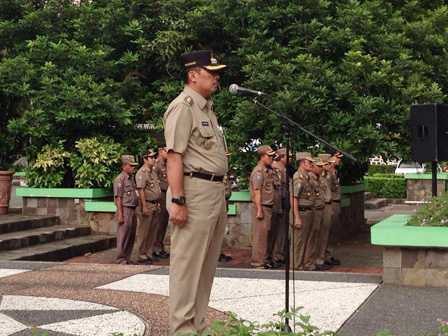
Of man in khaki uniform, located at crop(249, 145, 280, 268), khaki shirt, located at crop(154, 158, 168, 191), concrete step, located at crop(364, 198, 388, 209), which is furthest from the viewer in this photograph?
concrete step, located at crop(364, 198, 388, 209)

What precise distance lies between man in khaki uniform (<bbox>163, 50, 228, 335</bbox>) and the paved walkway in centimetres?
85

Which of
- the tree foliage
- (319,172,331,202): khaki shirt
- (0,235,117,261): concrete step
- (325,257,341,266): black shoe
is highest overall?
the tree foliage

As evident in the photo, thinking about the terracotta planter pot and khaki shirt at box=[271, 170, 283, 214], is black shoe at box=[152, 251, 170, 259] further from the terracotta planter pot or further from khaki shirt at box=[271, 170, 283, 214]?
the terracotta planter pot

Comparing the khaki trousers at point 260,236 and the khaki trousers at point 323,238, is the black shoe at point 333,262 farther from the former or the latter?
the khaki trousers at point 260,236

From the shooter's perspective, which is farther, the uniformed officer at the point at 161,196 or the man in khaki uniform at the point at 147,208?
the uniformed officer at the point at 161,196

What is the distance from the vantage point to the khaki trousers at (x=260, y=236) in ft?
38.9

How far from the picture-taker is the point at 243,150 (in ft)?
48.1

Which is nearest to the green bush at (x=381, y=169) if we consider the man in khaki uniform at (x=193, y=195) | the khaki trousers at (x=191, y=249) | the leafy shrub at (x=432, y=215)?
the leafy shrub at (x=432, y=215)

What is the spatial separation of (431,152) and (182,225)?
5.24 m

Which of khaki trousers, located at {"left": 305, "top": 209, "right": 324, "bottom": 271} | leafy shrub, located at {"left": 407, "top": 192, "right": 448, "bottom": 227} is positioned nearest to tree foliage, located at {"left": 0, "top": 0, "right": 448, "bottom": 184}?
khaki trousers, located at {"left": 305, "top": 209, "right": 324, "bottom": 271}

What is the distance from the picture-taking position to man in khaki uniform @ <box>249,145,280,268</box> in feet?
39.1

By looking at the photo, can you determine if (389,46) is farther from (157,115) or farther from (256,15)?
(157,115)

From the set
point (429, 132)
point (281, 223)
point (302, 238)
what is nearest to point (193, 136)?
point (429, 132)

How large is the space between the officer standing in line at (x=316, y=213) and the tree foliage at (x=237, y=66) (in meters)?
1.40
